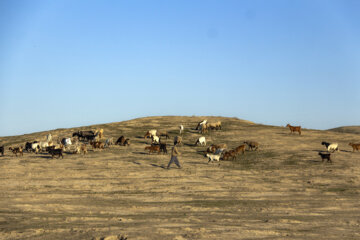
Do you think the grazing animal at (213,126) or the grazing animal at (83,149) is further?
the grazing animal at (213,126)

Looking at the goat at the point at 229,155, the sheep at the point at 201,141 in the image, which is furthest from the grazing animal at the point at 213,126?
the goat at the point at 229,155

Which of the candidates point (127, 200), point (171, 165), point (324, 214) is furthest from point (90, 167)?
point (324, 214)

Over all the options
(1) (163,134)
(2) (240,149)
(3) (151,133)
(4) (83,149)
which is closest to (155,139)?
(1) (163,134)

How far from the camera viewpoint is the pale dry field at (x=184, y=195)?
1213 centimetres

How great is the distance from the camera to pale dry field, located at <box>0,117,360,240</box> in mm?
12133

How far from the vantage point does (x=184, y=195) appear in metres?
19.0

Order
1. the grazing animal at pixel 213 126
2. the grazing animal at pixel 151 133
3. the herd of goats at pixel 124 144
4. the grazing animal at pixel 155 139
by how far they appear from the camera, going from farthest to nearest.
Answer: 1. the grazing animal at pixel 213 126
2. the grazing animal at pixel 151 133
3. the grazing animal at pixel 155 139
4. the herd of goats at pixel 124 144

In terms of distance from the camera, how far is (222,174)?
25.2 m

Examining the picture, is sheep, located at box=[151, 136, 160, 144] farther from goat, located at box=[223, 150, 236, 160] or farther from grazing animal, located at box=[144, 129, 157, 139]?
goat, located at box=[223, 150, 236, 160]

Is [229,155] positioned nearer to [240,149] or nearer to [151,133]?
[240,149]

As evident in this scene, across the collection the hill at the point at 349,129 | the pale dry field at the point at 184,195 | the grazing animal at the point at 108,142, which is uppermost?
the hill at the point at 349,129

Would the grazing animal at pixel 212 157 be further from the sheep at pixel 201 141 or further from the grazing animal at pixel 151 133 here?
the grazing animal at pixel 151 133

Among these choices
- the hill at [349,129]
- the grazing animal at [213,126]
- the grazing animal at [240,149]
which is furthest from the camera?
the hill at [349,129]

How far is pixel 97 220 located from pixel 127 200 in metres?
4.27
